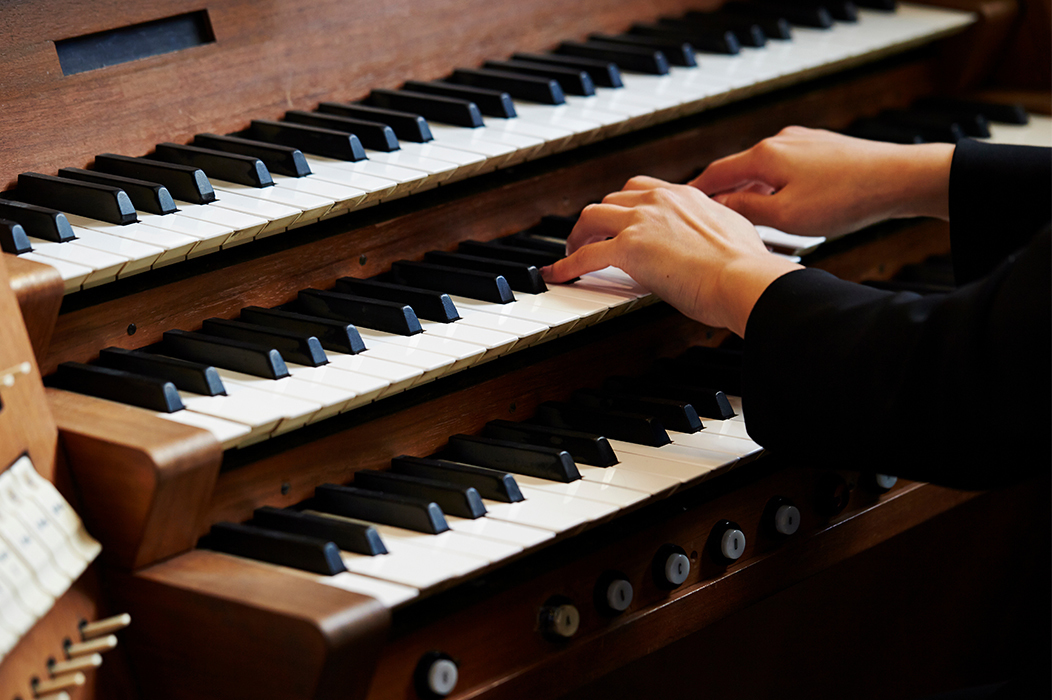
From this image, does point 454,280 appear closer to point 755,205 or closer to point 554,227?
point 554,227

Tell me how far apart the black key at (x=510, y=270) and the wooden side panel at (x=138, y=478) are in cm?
53

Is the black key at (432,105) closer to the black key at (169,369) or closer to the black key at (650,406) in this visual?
the black key at (650,406)

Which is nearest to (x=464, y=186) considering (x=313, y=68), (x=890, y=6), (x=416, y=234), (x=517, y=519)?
(x=416, y=234)

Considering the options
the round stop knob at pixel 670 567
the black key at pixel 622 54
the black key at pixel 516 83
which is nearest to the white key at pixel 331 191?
the black key at pixel 516 83

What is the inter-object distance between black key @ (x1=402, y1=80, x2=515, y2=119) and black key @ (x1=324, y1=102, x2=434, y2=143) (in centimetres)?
10

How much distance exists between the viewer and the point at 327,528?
1306 mm

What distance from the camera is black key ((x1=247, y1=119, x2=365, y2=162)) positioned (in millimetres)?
1688

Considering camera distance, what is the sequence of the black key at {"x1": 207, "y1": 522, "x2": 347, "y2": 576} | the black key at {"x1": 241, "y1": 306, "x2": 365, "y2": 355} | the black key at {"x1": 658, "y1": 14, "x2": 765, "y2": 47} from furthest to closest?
1. the black key at {"x1": 658, "y1": 14, "x2": 765, "y2": 47}
2. the black key at {"x1": 241, "y1": 306, "x2": 365, "y2": 355}
3. the black key at {"x1": 207, "y1": 522, "x2": 347, "y2": 576}

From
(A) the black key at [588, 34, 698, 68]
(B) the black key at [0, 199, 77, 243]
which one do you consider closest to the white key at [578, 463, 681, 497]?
(B) the black key at [0, 199, 77, 243]

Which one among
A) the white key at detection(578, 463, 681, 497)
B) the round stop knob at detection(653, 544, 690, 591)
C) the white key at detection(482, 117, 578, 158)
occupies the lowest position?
the round stop knob at detection(653, 544, 690, 591)

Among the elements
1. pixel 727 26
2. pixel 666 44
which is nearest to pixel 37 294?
pixel 666 44

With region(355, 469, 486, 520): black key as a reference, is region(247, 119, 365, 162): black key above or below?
above

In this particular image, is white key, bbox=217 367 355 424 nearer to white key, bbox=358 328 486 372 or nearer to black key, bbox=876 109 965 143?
white key, bbox=358 328 486 372

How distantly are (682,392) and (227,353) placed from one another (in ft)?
1.95
